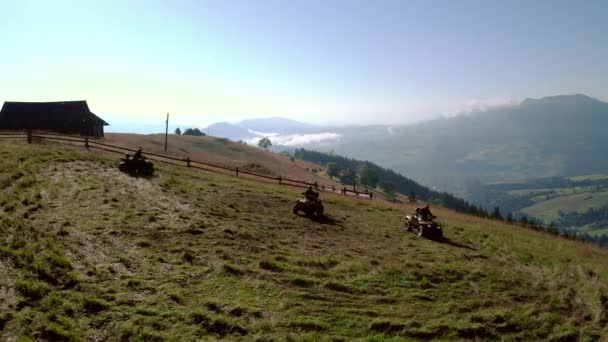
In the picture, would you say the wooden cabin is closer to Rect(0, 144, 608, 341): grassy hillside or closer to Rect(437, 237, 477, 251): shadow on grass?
Rect(0, 144, 608, 341): grassy hillside

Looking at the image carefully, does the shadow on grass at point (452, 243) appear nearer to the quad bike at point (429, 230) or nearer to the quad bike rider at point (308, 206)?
the quad bike at point (429, 230)

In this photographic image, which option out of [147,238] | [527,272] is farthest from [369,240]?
[147,238]

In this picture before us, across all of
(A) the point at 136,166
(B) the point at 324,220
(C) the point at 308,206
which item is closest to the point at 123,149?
(A) the point at 136,166

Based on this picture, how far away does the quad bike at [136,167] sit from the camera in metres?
25.5

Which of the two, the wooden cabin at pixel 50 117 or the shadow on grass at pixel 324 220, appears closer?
the shadow on grass at pixel 324 220

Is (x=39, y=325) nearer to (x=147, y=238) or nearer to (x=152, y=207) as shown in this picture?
(x=147, y=238)

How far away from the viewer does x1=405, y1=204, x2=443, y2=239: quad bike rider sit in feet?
70.2

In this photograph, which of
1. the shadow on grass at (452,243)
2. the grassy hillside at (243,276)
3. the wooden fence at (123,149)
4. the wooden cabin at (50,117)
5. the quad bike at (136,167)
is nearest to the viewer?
the grassy hillside at (243,276)

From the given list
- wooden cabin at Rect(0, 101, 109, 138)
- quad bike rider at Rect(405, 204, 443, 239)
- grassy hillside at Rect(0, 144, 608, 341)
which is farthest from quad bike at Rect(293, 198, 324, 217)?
wooden cabin at Rect(0, 101, 109, 138)

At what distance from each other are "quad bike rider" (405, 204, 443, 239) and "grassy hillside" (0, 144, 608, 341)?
1171 millimetres

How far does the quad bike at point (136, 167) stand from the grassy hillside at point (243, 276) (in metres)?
4.29

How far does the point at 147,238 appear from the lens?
1362 cm

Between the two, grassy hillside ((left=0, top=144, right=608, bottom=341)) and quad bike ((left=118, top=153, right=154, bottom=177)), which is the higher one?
quad bike ((left=118, top=153, right=154, bottom=177))

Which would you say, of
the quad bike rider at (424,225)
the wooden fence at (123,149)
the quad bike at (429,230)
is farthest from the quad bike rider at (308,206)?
the wooden fence at (123,149)
